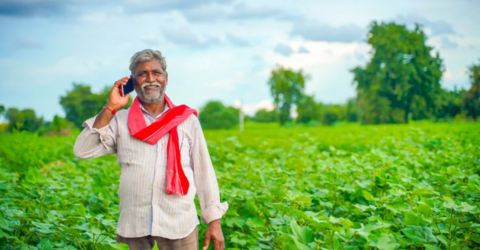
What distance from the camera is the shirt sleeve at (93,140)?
2.62 metres

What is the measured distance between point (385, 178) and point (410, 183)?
27 cm

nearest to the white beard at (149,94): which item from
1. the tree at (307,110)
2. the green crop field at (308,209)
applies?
the green crop field at (308,209)

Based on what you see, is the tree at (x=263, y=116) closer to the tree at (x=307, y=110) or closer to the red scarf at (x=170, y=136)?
the tree at (x=307, y=110)

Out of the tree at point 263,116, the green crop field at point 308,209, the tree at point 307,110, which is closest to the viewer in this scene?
the green crop field at point 308,209

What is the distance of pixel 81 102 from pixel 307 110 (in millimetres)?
47053

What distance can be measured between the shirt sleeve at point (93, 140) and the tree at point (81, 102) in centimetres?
2242

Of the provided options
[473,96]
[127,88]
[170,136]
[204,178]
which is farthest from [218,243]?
[473,96]

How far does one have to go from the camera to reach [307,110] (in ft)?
225

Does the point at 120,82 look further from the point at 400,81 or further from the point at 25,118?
the point at 400,81

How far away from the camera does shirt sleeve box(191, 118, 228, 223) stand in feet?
9.28

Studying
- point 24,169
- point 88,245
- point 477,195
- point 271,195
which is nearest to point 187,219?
point 88,245

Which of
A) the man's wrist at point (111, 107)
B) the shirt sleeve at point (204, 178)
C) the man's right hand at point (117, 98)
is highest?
the man's right hand at point (117, 98)

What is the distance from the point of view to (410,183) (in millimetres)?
4113

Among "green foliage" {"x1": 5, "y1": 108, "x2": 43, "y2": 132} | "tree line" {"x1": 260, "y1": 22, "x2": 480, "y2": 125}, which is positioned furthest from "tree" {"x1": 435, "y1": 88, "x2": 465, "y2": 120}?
"green foliage" {"x1": 5, "y1": 108, "x2": 43, "y2": 132}
